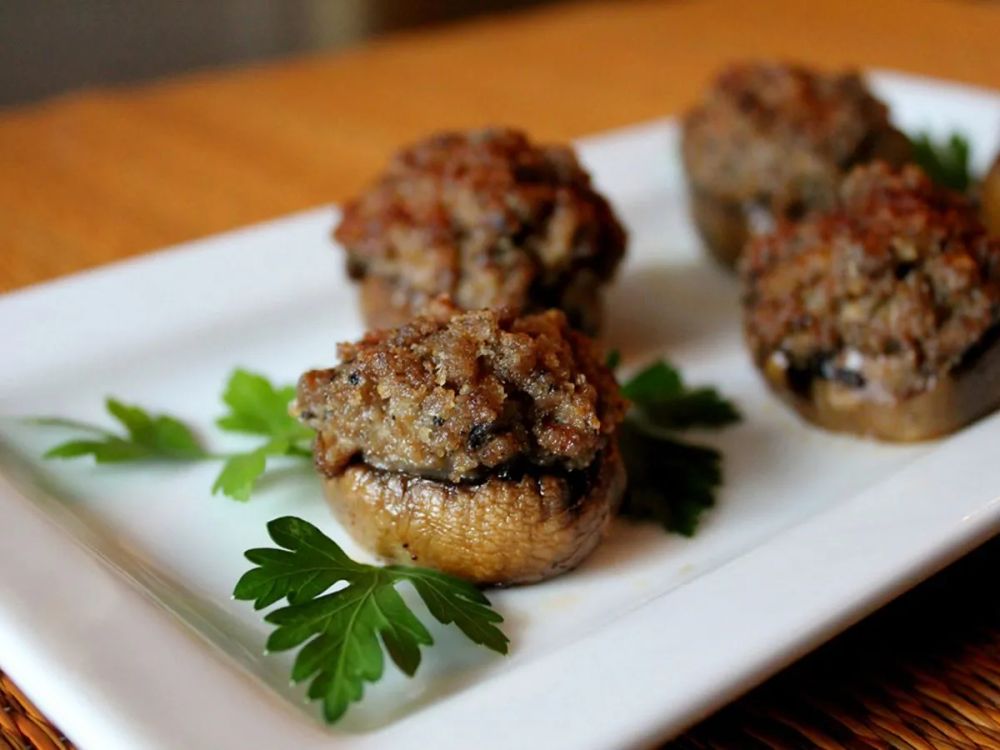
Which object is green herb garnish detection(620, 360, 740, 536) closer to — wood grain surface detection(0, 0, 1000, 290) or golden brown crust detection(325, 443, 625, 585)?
golden brown crust detection(325, 443, 625, 585)

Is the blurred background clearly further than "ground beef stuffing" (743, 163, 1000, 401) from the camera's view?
Yes

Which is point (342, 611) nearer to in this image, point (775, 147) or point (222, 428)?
point (222, 428)

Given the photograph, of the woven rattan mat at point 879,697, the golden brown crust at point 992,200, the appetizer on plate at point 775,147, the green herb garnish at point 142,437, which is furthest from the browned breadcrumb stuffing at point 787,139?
the green herb garnish at point 142,437

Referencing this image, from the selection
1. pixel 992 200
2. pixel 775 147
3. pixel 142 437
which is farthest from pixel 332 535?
pixel 992 200

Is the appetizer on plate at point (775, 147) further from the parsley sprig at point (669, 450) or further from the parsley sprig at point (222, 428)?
the parsley sprig at point (222, 428)

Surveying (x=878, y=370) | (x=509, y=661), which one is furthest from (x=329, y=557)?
(x=878, y=370)

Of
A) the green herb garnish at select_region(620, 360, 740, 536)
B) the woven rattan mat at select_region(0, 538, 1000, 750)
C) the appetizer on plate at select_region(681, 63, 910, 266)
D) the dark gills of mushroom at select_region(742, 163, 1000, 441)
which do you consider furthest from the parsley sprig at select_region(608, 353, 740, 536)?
the appetizer on plate at select_region(681, 63, 910, 266)

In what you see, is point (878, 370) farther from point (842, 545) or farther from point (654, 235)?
point (654, 235)
